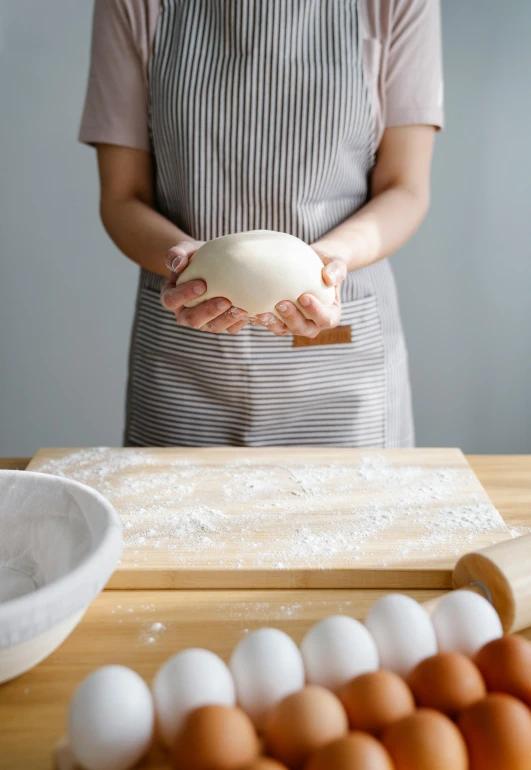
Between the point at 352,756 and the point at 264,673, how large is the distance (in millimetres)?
105

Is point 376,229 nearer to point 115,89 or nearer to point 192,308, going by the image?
point 192,308

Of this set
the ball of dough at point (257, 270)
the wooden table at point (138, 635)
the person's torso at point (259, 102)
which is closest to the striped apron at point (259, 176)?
the person's torso at point (259, 102)

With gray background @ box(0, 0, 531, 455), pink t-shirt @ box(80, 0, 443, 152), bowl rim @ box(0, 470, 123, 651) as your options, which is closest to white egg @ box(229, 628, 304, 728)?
bowl rim @ box(0, 470, 123, 651)

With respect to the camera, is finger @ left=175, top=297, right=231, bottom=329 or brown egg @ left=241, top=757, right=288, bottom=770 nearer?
brown egg @ left=241, top=757, right=288, bottom=770

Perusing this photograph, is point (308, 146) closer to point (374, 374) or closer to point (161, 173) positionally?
point (161, 173)

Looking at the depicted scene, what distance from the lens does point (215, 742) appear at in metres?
0.48

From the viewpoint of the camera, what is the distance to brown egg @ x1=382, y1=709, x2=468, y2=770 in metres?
0.47

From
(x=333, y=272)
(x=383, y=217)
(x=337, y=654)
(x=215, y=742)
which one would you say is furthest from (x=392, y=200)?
(x=215, y=742)

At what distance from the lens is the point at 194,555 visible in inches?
33.5

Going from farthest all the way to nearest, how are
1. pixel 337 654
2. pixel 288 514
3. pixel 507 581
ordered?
1. pixel 288 514
2. pixel 507 581
3. pixel 337 654

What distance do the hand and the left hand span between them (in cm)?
4

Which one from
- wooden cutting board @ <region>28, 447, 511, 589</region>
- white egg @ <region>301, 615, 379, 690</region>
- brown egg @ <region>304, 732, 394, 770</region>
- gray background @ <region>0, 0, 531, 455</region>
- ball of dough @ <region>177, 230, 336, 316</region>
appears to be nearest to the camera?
brown egg @ <region>304, 732, 394, 770</region>

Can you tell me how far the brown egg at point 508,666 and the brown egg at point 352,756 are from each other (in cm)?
12

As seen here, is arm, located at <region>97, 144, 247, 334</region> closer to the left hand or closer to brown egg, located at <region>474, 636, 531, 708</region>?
the left hand
